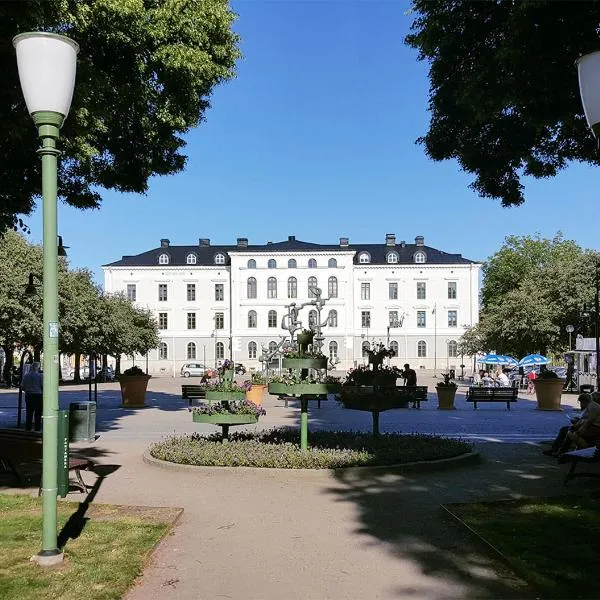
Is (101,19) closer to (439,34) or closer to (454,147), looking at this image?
(439,34)

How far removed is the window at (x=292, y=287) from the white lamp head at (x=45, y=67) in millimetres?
77374

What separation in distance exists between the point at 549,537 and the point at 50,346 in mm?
4500

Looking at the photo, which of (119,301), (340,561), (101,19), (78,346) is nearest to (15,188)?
(101,19)

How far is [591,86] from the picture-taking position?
5.39 metres

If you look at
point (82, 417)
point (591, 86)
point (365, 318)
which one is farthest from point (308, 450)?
point (365, 318)

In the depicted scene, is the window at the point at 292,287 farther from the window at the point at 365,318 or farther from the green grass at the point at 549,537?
the green grass at the point at 549,537

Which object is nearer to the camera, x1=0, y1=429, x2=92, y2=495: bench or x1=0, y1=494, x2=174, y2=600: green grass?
x1=0, y1=494, x2=174, y2=600: green grass

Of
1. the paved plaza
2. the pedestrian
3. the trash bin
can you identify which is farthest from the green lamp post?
the pedestrian

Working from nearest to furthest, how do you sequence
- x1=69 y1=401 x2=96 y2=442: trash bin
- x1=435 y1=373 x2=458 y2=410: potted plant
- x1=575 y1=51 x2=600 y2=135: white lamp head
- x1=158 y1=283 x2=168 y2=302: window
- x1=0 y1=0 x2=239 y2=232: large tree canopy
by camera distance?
x1=575 y1=51 x2=600 y2=135: white lamp head
x1=0 y1=0 x2=239 y2=232: large tree canopy
x1=69 y1=401 x2=96 y2=442: trash bin
x1=435 y1=373 x2=458 y2=410: potted plant
x1=158 y1=283 x2=168 y2=302: window

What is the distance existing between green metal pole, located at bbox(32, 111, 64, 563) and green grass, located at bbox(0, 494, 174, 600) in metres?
0.26

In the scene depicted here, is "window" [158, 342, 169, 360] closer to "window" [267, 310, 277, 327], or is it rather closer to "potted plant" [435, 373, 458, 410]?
"window" [267, 310, 277, 327]

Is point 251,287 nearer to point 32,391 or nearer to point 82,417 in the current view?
point 32,391

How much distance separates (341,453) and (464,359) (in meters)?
75.5

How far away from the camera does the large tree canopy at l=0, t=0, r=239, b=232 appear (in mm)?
10227
